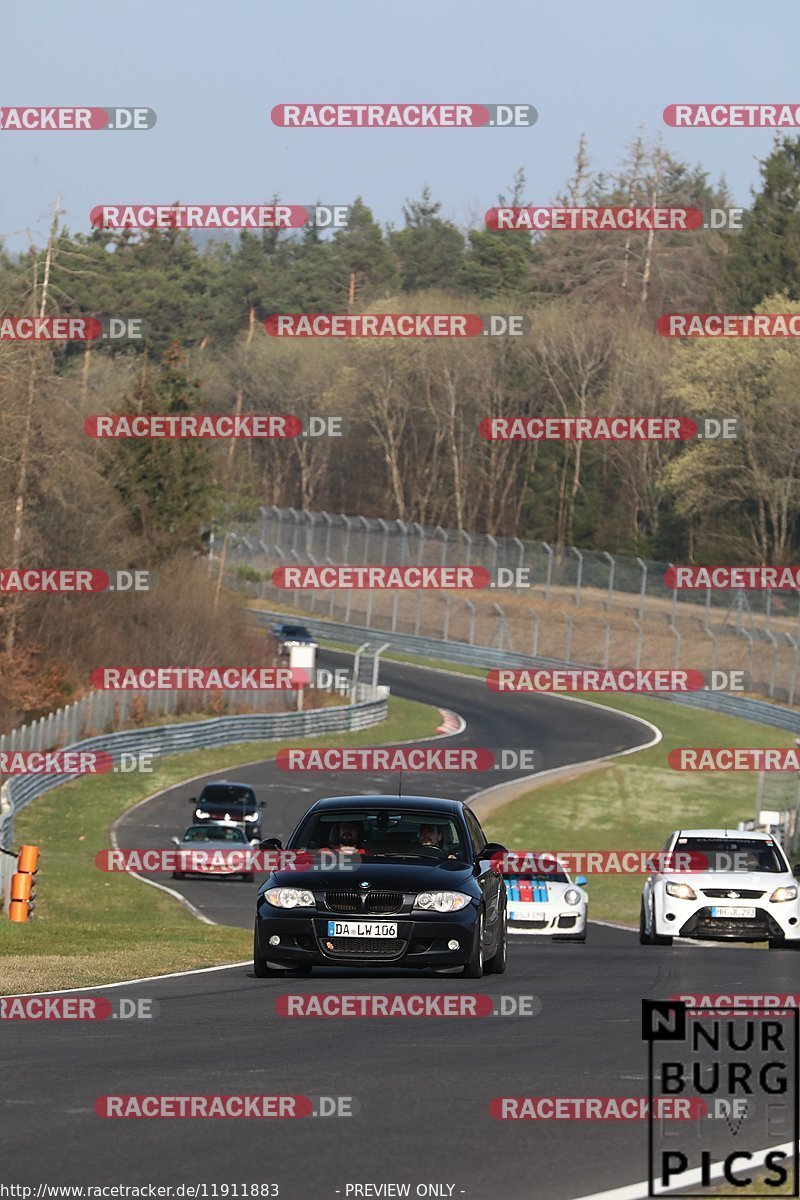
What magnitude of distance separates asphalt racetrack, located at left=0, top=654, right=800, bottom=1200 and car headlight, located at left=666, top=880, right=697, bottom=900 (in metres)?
3.39

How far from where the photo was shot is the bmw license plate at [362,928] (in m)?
13.9

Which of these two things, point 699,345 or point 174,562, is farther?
point 699,345

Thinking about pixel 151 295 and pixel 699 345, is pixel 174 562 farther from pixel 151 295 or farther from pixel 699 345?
pixel 151 295

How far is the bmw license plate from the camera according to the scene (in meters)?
13.9

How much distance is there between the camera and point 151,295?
125312 mm

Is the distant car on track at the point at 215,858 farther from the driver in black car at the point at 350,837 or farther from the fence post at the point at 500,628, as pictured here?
the fence post at the point at 500,628

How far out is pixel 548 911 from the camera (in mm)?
23609

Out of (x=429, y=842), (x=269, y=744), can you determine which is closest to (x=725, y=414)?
(x=269, y=744)

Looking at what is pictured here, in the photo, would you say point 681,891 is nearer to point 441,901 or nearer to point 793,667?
point 441,901

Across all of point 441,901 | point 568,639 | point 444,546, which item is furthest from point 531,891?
point 444,546

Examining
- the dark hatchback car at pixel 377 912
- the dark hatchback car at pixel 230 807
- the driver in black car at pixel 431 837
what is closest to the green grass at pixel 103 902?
the dark hatchback car at pixel 377 912

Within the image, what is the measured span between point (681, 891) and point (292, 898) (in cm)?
793

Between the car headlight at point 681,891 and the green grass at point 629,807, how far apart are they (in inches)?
483

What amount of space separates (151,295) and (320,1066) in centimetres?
11862
